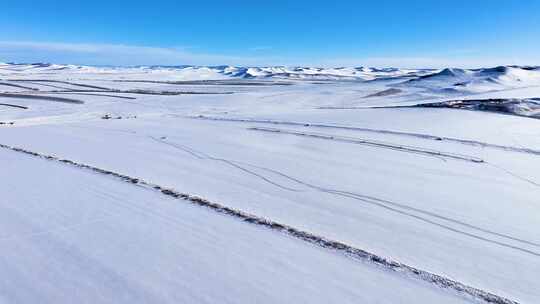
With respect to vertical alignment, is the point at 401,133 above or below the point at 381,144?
above

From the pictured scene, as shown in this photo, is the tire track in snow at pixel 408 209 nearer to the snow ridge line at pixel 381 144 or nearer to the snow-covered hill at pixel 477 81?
the snow ridge line at pixel 381 144

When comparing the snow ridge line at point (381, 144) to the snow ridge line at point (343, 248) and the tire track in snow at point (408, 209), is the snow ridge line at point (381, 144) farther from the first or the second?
the snow ridge line at point (343, 248)

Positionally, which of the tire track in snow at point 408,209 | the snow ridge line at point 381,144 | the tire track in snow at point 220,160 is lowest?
the tire track in snow at point 220,160

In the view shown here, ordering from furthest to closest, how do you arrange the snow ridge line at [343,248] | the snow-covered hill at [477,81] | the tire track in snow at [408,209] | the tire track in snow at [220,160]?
the snow-covered hill at [477,81]
the tire track in snow at [220,160]
the tire track in snow at [408,209]
the snow ridge line at [343,248]

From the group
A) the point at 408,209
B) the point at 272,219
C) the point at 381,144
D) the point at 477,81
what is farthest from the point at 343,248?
the point at 477,81

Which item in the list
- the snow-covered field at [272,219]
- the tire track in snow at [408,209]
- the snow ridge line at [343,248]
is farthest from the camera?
the tire track in snow at [408,209]

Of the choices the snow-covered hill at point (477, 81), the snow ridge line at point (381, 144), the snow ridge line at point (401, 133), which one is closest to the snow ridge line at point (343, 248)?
the snow ridge line at point (381, 144)

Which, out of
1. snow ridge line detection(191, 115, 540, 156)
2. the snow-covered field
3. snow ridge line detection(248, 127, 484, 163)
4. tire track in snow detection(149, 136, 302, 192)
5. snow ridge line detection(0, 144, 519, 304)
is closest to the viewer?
snow ridge line detection(0, 144, 519, 304)

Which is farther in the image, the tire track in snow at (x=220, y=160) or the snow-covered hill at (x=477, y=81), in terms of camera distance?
the snow-covered hill at (x=477, y=81)

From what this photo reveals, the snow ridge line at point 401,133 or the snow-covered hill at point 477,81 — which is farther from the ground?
the snow-covered hill at point 477,81

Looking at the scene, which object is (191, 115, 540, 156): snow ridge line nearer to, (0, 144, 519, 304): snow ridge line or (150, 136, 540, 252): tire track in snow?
(150, 136, 540, 252): tire track in snow

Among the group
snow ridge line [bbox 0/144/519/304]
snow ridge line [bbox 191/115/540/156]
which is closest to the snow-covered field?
snow ridge line [bbox 0/144/519/304]

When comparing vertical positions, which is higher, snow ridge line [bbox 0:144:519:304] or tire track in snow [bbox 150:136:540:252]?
tire track in snow [bbox 150:136:540:252]

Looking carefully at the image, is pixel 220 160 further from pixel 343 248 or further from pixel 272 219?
pixel 343 248
